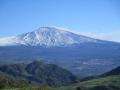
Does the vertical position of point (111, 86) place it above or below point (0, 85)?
below

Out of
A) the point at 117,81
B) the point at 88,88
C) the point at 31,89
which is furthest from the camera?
the point at 117,81

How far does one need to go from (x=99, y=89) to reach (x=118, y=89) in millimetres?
6890

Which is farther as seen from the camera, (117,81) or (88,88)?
(117,81)

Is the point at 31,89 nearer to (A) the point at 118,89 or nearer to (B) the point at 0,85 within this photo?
(B) the point at 0,85

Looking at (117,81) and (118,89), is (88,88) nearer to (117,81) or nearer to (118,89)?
(118,89)

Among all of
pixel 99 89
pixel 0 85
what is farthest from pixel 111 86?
pixel 0 85

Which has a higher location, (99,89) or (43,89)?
(43,89)

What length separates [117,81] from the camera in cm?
16338

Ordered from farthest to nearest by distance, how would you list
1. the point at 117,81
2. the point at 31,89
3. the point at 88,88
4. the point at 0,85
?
the point at 117,81 < the point at 88,88 < the point at 0,85 < the point at 31,89

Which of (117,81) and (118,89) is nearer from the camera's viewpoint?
(118,89)

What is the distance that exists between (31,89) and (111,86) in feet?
421

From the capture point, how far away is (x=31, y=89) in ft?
95.0

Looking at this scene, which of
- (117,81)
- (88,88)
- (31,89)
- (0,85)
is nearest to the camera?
(31,89)

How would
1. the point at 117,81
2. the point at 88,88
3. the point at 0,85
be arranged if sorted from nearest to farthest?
the point at 0,85
the point at 88,88
the point at 117,81
